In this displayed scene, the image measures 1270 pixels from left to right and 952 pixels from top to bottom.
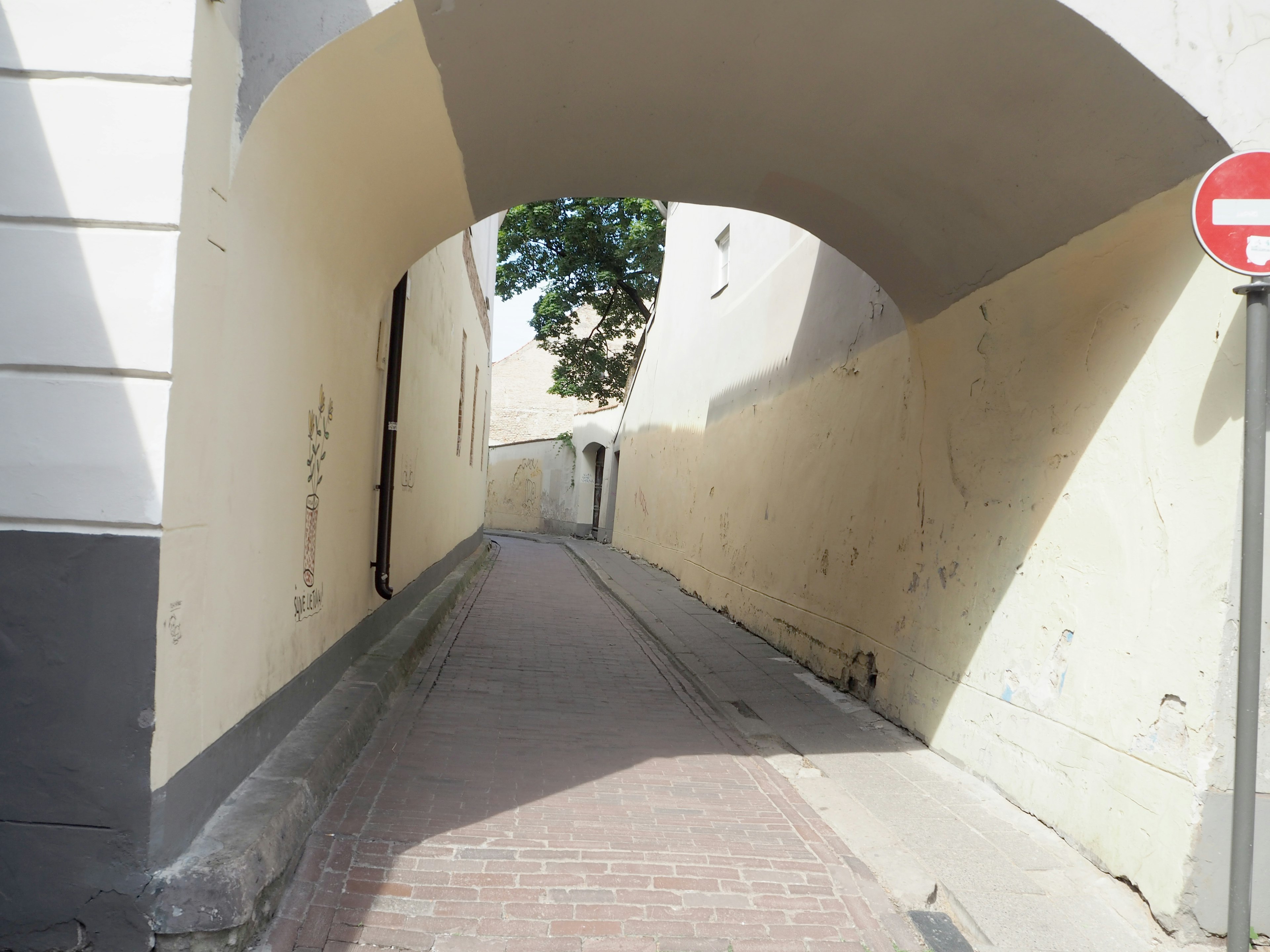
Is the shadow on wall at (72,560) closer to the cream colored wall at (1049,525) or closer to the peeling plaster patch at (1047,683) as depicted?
the cream colored wall at (1049,525)

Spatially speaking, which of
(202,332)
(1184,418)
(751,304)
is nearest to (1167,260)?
(1184,418)

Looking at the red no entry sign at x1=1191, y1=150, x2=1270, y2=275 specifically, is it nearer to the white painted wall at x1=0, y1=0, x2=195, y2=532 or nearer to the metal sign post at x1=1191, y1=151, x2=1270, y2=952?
the metal sign post at x1=1191, y1=151, x2=1270, y2=952

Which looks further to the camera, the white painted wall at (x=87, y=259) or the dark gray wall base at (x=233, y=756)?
the dark gray wall base at (x=233, y=756)

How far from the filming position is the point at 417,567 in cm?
888

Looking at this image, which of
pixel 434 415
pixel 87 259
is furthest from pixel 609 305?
pixel 87 259

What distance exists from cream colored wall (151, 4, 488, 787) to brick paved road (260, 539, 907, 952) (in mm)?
698

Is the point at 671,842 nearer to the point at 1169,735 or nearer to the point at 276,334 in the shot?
the point at 1169,735

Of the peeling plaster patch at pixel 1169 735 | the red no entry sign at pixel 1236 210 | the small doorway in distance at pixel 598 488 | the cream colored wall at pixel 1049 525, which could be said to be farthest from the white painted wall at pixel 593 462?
the red no entry sign at pixel 1236 210

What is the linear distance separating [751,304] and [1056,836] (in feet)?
28.6

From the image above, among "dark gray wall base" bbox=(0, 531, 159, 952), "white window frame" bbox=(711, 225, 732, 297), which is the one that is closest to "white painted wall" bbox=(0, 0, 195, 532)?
"dark gray wall base" bbox=(0, 531, 159, 952)

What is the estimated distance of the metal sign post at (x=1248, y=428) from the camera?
278 centimetres

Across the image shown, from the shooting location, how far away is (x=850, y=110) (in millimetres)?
4281

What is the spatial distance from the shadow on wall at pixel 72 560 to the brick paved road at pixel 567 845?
660 millimetres

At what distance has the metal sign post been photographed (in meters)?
2.78
